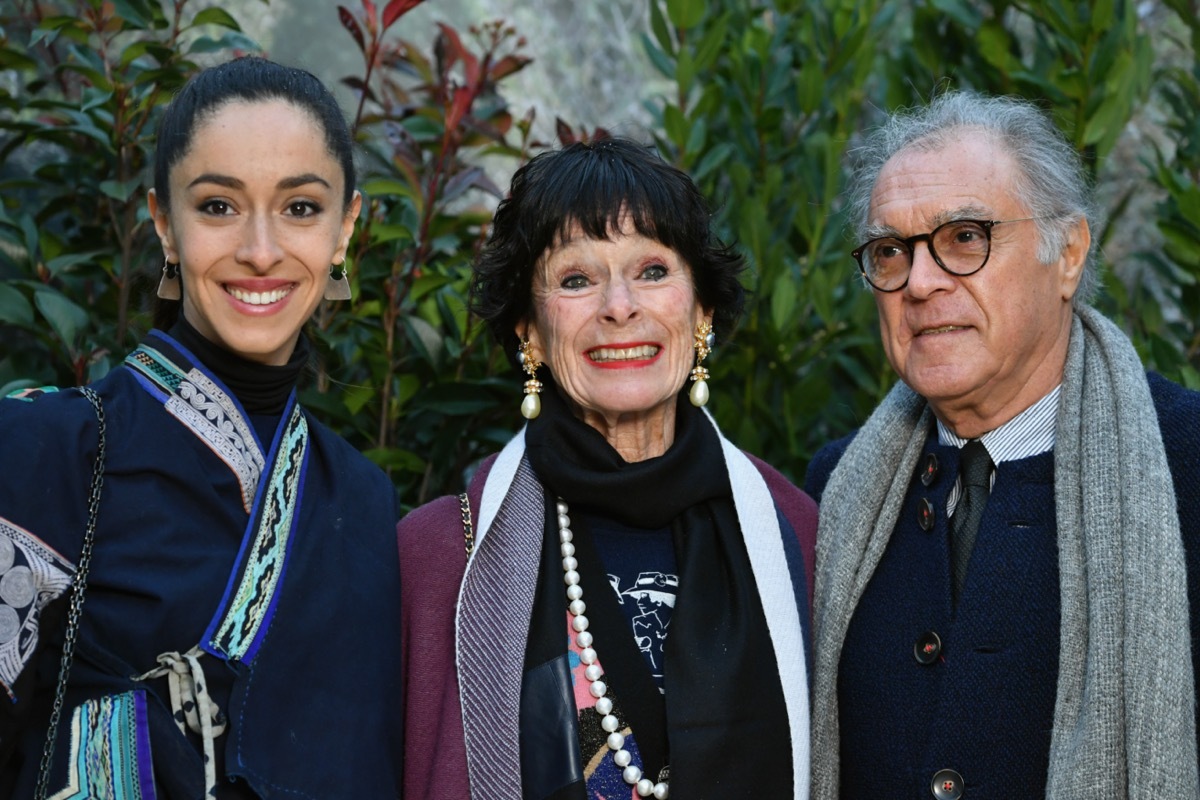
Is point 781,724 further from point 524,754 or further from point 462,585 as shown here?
point 462,585

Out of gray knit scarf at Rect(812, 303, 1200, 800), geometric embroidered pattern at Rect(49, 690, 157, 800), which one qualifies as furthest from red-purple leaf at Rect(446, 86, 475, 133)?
geometric embroidered pattern at Rect(49, 690, 157, 800)

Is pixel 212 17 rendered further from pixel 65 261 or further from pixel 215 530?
pixel 215 530

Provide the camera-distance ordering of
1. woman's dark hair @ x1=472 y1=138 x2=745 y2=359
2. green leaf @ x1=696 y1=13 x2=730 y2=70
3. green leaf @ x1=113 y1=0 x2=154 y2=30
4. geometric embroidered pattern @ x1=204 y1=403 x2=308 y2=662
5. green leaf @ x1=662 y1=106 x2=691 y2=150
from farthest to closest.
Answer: green leaf @ x1=696 y1=13 x2=730 y2=70
green leaf @ x1=662 y1=106 x2=691 y2=150
green leaf @ x1=113 y1=0 x2=154 y2=30
woman's dark hair @ x1=472 y1=138 x2=745 y2=359
geometric embroidered pattern @ x1=204 y1=403 x2=308 y2=662

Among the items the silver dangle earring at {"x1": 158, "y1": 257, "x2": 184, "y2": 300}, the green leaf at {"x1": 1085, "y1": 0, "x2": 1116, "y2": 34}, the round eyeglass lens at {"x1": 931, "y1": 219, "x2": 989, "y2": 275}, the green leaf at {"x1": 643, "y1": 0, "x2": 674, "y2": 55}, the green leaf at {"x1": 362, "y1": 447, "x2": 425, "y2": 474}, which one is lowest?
the green leaf at {"x1": 362, "y1": 447, "x2": 425, "y2": 474}

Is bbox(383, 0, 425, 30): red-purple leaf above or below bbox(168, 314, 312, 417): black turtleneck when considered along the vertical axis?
above

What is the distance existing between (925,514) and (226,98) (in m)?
1.47

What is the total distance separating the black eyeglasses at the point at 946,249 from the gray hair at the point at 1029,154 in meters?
0.07

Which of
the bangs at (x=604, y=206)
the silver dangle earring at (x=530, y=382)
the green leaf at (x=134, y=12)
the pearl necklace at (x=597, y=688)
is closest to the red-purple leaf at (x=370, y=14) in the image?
the green leaf at (x=134, y=12)

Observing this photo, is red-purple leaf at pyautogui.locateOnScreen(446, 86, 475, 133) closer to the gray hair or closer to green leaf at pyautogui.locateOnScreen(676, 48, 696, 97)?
green leaf at pyautogui.locateOnScreen(676, 48, 696, 97)

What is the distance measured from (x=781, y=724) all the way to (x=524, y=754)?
0.48m

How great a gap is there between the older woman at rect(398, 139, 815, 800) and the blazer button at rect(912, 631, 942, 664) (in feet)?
0.75

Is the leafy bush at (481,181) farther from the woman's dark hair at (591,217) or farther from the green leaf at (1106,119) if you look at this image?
the woman's dark hair at (591,217)

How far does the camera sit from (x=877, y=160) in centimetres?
274

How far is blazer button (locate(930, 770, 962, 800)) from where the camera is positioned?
2266mm
